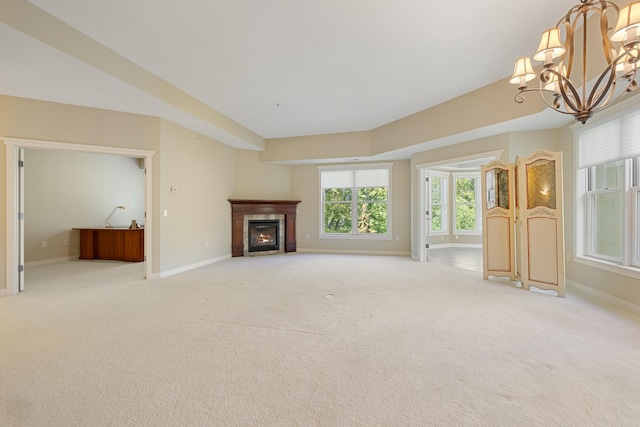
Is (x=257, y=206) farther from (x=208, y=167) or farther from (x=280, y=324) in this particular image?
(x=280, y=324)

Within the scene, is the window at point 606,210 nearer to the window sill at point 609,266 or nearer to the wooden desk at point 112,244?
the window sill at point 609,266

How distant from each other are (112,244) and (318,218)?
16.8 ft

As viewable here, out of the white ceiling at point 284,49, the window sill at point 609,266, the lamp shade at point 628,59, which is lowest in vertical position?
the window sill at point 609,266

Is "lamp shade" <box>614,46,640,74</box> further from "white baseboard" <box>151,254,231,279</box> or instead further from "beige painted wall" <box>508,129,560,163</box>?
"white baseboard" <box>151,254,231,279</box>

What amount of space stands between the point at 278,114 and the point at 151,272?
3683 mm

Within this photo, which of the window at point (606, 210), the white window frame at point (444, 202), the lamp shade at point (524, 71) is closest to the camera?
the lamp shade at point (524, 71)

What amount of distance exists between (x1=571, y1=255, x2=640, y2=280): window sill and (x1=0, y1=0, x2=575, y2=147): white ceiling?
284 centimetres

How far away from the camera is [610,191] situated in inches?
154

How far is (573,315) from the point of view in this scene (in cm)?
327

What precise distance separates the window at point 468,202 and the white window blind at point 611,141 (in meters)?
5.17

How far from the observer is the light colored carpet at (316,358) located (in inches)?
67.0

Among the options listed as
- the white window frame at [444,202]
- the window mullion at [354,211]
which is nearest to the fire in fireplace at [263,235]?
the window mullion at [354,211]

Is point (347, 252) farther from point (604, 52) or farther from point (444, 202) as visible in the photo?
point (604, 52)

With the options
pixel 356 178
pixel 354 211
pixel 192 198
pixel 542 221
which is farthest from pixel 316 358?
pixel 356 178
